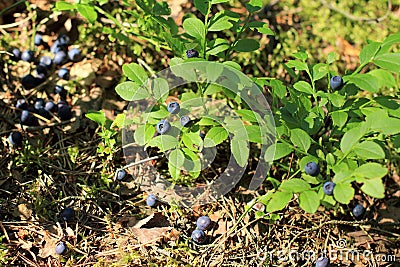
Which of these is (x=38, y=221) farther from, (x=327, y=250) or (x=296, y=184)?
(x=327, y=250)

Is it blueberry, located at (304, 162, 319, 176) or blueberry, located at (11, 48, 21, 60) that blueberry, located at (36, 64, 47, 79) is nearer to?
blueberry, located at (11, 48, 21, 60)

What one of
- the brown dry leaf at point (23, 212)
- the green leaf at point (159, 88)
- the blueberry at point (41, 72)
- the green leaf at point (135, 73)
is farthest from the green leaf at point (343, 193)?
the blueberry at point (41, 72)

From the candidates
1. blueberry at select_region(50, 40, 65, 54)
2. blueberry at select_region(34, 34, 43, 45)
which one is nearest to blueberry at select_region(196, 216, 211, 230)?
blueberry at select_region(50, 40, 65, 54)

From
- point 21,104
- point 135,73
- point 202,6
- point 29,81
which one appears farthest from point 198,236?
point 29,81

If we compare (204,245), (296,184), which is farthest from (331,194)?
(204,245)

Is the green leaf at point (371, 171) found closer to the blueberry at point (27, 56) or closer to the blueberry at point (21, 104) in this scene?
the blueberry at point (21, 104)

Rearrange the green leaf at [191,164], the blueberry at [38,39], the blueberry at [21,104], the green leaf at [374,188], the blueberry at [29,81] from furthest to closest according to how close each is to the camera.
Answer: the blueberry at [38,39]
the blueberry at [29,81]
the blueberry at [21,104]
the green leaf at [191,164]
the green leaf at [374,188]
